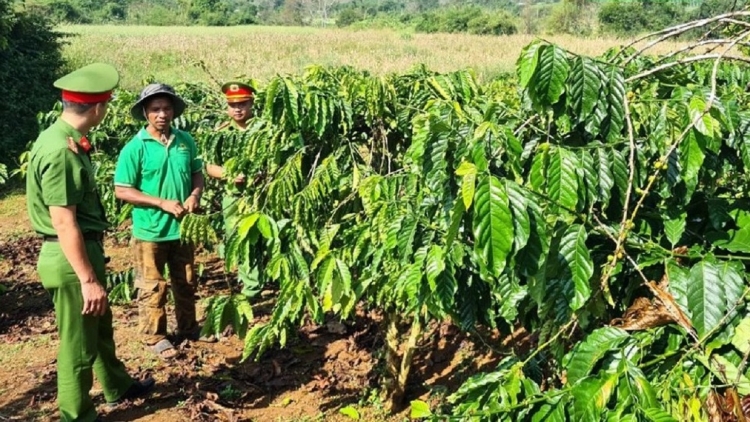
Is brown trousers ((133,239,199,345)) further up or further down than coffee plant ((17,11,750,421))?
further down

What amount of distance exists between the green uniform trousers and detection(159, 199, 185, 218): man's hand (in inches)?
24.9

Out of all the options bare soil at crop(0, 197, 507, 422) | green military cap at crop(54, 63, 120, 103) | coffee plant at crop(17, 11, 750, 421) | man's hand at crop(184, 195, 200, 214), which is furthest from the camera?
man's hand at crop(184, 195, 200, 214)

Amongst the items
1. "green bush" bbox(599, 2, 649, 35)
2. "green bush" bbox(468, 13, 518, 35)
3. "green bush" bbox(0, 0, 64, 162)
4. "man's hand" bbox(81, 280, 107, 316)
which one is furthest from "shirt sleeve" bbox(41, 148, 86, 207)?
"green bush" bbox(468, 13, 518, 35)

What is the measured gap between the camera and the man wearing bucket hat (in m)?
3.96

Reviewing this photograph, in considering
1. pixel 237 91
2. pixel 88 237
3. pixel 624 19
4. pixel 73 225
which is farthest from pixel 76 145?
pixel 624 19

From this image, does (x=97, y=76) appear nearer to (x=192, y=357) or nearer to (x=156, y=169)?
(x=156, y=169)

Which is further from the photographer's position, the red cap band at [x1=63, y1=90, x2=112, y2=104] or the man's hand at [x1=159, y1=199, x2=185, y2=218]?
the man's hand at [x1=159, y1=199, x2=185, y2=218]

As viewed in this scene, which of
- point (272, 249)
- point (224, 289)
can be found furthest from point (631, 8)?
point (272, 249)

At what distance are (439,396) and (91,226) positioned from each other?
79.2 inches

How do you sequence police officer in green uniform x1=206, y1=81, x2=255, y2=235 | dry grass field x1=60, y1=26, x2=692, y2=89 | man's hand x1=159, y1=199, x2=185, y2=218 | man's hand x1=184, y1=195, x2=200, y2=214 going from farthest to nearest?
1. dry grass field x1=60, y1=26, x2=692, y2=89
2. police officer in green uniform x1=206, y1=81, x2=255, y2=235
3. man's hand x1=184, y1=195, x2=200, y2=214
4. man's hand x1=159, y1=199, x2=185, y2=218

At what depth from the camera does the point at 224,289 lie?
5.60m

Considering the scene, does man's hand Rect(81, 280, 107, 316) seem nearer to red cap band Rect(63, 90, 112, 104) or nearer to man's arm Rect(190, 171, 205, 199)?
red cap band Rect(63, 90, 112, 104)

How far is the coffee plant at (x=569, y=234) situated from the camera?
4.77 ft

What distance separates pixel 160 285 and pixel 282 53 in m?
21.6
